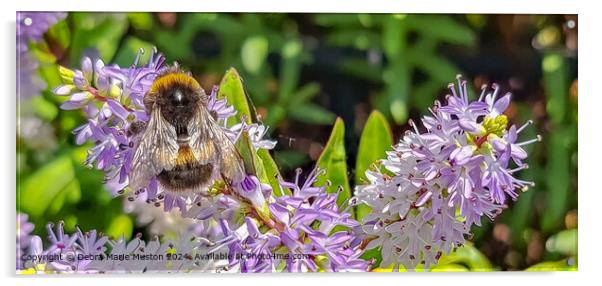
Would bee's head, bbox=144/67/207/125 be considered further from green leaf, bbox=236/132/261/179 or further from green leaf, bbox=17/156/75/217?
Result: green leaf, bbox=17/156/75/217

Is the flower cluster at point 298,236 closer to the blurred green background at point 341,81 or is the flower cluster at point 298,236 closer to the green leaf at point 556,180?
the blurred green background at point 341,81

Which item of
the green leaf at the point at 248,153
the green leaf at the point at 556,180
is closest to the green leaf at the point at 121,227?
the green leaf at the point at 248,153

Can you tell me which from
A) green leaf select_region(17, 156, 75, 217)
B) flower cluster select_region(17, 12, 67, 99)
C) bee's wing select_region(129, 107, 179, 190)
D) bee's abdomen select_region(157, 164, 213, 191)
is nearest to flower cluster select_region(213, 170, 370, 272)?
bee's abdomen select_region(157, 164, 213, 191)

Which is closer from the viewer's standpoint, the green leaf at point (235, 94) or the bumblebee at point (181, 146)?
the bumblebee at point (181, 146)

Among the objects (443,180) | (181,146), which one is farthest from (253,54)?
(443,180)

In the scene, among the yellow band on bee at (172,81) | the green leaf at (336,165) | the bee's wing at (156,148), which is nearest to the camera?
the bee's wing at (156,148)
